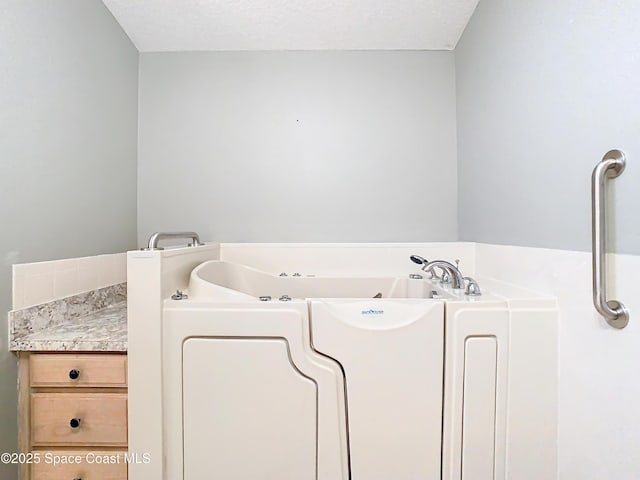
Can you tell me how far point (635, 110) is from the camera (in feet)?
2.65

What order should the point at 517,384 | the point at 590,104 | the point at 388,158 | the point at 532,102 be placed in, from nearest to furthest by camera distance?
1. the point at 590,104
2. the point at 517,384
3. the point at 532,102
4. the point at 388,158

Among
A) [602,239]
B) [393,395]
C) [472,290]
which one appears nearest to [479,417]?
[393,395]

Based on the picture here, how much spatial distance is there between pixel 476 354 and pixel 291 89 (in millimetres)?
1763

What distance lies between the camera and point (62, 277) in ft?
4.59

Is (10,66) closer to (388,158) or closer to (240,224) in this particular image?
(240,224)

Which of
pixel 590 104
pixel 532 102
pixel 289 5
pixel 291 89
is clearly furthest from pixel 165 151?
pixel 590 104

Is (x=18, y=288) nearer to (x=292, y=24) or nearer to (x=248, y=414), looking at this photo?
(x=248, y=414)

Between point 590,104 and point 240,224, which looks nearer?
point 590,104

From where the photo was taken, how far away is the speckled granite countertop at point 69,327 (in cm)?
116

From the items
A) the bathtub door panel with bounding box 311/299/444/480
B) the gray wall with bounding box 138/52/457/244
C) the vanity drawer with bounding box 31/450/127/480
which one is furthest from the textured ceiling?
the vanity drawer with bounding box 31/450/127/480

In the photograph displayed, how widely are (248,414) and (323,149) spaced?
1.50 meters

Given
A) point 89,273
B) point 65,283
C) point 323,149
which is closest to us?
point 65,283

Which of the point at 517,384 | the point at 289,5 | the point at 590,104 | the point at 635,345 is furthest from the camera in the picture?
the point at 289,5

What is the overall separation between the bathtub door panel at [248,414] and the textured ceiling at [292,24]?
66.5 inches
